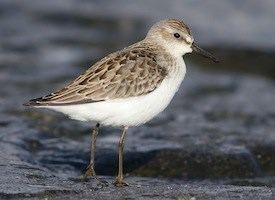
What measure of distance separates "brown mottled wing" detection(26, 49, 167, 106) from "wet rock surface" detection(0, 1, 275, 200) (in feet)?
2.58

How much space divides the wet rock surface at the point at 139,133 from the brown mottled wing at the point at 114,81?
2.58ft

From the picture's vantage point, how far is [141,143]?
9453 mm

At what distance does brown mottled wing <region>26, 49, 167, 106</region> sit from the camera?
712cm

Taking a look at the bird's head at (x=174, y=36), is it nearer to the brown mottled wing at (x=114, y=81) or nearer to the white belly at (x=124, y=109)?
the brown mottled wing at (x=114, y=81)

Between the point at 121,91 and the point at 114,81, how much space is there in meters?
0.12

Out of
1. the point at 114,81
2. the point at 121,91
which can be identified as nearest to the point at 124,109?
the point at 121,91

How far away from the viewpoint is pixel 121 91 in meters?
7.20

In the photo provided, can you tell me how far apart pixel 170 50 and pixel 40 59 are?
272 inches

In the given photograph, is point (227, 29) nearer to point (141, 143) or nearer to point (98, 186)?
point (141, 143)

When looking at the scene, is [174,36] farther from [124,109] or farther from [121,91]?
[124,109]

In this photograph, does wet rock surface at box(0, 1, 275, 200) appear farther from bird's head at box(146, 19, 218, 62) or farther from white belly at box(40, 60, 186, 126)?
bird's head at box(146, 19, 218, 62)

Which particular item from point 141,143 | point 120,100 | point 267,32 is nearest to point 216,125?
point 141,143

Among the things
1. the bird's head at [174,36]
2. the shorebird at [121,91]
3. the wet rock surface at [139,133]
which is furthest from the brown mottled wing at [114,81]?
the wet rock surface at [139,133]

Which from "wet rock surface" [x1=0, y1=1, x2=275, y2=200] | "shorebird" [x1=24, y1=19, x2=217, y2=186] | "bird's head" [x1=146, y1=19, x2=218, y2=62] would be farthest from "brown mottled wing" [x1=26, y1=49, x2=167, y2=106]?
"wet rock surface" [x1=0, y1=1, x2=275, y2=200]
